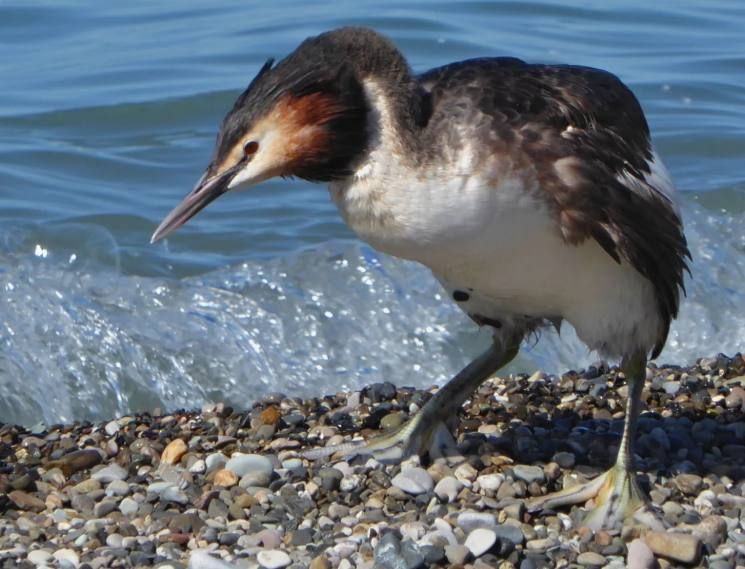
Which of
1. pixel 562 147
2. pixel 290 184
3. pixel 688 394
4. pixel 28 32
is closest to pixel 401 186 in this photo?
pixel 562 147

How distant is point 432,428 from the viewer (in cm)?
711

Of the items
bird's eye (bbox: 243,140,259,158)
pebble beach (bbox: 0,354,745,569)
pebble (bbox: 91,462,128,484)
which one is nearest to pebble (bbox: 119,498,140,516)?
pebble beach (bbox: 0,354,745,569)

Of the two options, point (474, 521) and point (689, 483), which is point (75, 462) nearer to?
point (474, 521)

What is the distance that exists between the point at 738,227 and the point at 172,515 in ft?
22.8

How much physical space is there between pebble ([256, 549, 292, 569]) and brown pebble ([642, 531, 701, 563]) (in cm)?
132

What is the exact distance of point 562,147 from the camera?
6.16 meters

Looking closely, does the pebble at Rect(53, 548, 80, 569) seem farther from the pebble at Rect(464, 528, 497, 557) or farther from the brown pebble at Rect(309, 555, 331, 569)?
the pebble at Rect(464, 528, 497, 557)

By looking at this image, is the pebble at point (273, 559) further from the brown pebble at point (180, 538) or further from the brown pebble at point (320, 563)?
the brown pebble at point (180, 538)

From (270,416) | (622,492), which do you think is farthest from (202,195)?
(622,492)

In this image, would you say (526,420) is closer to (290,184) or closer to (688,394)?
(688,394)

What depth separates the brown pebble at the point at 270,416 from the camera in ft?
24.5

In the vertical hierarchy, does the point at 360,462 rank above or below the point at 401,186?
below

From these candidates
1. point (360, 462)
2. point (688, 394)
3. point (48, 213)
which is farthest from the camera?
point (48, 213)

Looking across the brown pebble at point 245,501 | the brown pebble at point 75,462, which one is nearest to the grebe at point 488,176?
the brown pebble at point 245,501
